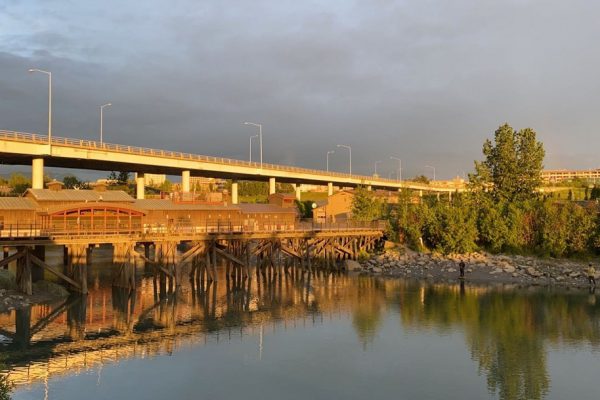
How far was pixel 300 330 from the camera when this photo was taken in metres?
36.0

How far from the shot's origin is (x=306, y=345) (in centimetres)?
3244

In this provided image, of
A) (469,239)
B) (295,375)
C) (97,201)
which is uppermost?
(97,201)

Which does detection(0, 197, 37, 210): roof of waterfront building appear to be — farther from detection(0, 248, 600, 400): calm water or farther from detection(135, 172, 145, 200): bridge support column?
detection(135, 172, 145, 200): bridge support column

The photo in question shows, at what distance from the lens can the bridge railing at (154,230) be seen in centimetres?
4278

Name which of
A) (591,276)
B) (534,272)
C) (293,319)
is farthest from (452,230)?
(293,319)

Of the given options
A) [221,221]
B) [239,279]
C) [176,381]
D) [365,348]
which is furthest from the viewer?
[221,221]

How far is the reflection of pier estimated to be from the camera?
2956 centimetres

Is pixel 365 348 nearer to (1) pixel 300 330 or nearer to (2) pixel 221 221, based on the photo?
(1) pixel 300 330

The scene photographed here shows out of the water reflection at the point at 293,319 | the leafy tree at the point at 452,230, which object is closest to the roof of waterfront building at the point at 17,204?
the water reflection at the point at 293,319

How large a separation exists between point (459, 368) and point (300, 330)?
11.8 m

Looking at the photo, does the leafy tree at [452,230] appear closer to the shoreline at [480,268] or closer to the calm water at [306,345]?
the shoreline at [480,268]

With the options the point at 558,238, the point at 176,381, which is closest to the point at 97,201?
the point at 176,381

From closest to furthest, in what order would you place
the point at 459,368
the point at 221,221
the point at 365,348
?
the point at 459,368 → the point at 365,348 → the point at 221,221

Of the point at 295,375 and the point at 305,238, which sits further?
the point at 305,238
